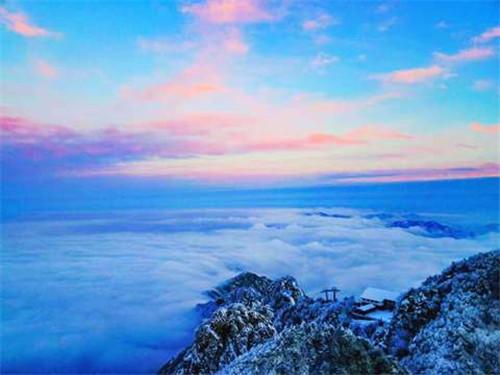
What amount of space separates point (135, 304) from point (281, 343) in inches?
2518

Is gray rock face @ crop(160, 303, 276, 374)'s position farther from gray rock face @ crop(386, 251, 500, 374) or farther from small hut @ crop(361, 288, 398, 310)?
small hut @ crop(361, 288, 398, 310)

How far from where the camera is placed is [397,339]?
14375 millimetres

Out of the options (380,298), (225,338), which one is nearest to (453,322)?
(225,338)

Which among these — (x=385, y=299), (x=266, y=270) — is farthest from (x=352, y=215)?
(x=385, y=299)

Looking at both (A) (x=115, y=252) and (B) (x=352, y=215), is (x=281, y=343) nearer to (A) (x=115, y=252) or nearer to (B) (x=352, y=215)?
(A) (x=115, y=252)

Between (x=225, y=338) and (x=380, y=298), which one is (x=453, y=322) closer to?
(x=225, y=338)

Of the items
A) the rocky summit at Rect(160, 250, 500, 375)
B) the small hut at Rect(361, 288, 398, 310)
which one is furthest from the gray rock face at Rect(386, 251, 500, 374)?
the small hut at Rect(361, 288, 398, 310)

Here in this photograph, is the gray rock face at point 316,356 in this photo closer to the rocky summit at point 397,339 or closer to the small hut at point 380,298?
the rocky summit at point 397,339

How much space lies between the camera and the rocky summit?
9930 millimetres

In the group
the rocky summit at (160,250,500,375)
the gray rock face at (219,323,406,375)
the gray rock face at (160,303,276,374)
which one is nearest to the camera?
the gray rock face at (219,323,406,375)

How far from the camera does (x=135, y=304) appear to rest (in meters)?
68.7

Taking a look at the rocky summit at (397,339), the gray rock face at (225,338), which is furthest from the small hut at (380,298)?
the gray rock face at (225,338)

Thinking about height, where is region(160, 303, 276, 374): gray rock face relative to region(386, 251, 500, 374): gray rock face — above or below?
below

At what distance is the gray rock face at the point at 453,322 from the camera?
36.0 ft
